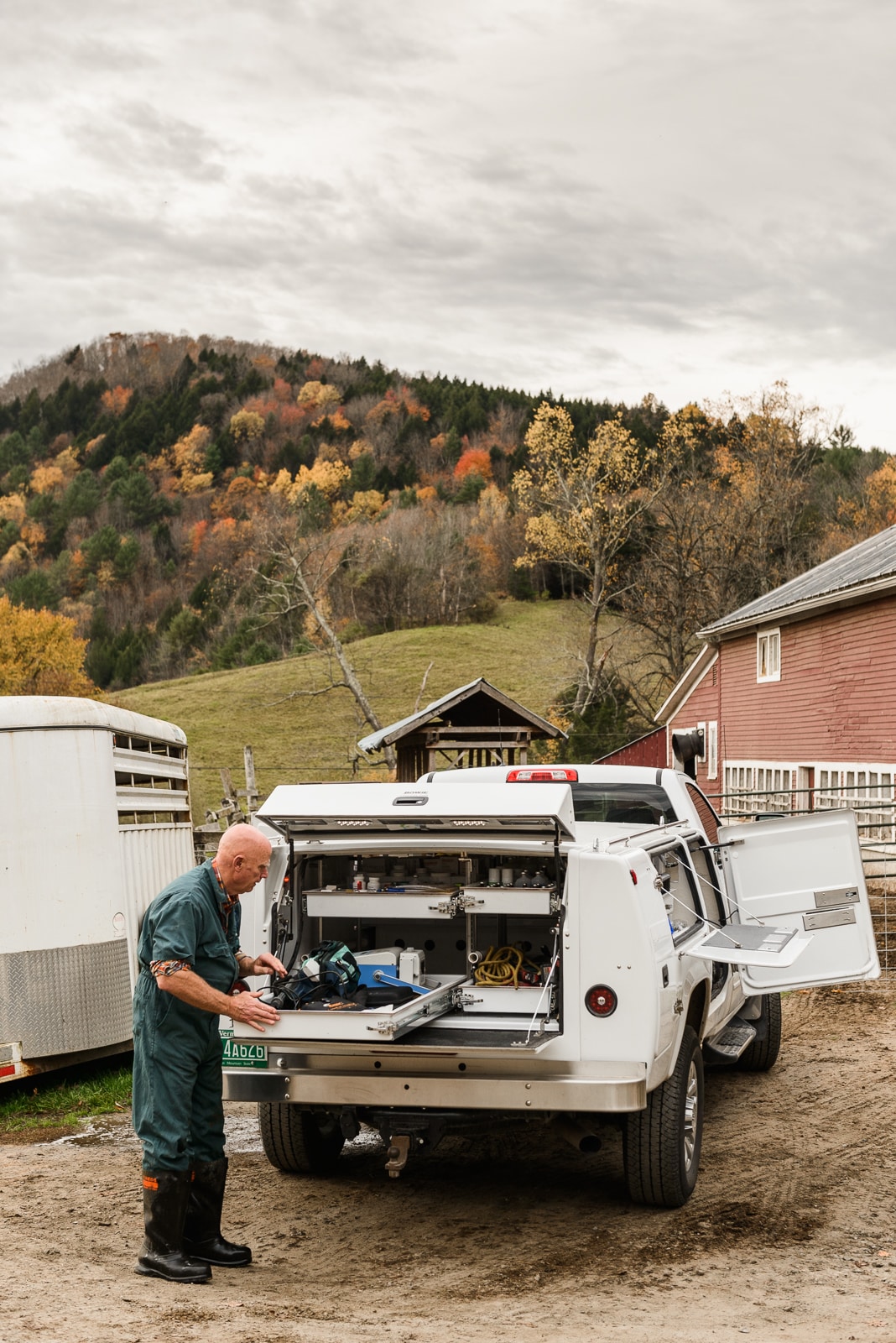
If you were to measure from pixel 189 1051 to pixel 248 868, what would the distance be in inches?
29.1

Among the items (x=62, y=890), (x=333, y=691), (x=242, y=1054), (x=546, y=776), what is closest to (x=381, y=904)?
(x=242, y=1054)

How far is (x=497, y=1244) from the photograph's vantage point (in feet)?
18.2

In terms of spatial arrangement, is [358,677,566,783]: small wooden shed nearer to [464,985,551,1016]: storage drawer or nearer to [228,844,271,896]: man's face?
[464,985,551,1016]: storage drawer

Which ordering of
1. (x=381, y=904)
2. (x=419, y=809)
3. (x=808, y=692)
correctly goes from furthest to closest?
(x=808, y=692), (x=381, y=904), (x=419, y=809)

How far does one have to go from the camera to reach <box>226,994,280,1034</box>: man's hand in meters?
4.98

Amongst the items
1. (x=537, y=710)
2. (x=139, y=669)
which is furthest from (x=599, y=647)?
(x=139, y=669)

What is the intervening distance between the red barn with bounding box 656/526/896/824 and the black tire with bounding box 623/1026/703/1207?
37.3 ft

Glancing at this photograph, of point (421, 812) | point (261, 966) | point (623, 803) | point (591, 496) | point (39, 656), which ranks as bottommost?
point (261, 966)

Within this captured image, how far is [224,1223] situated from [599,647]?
51.0 m

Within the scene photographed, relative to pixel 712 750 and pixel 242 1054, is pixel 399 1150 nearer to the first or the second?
pixel 242 1054

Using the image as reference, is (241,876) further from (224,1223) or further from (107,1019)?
(107,1019)

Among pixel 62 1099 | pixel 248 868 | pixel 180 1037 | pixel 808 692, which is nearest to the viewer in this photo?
pixel 180 1037

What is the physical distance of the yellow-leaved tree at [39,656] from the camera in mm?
52406

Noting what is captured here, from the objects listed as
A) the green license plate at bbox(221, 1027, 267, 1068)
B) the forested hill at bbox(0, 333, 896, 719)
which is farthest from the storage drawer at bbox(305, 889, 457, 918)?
the forested hill at bbox(0, 333, 896, 719)
